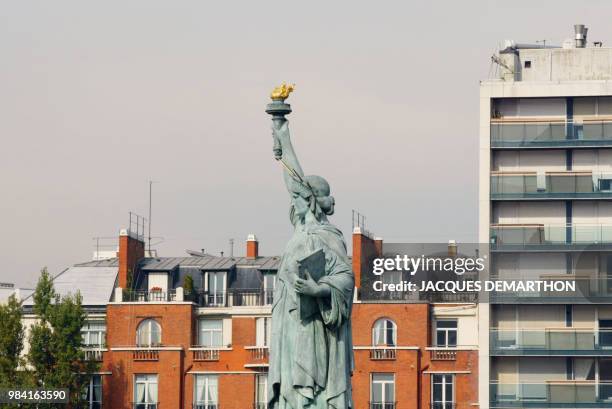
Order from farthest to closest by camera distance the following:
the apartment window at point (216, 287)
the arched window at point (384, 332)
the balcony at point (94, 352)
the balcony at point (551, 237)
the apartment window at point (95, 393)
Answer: the apartment window at point (216, 287) < the apartment window at point (95, 393) < the balcony at point (94, 352) < the arched window at point (384, 332) < the balcony at point (551, 237)

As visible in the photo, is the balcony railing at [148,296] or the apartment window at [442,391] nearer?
the apartment window at [442,391]

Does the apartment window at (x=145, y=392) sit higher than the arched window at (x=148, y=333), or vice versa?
the arched window at (x=148, y=333)

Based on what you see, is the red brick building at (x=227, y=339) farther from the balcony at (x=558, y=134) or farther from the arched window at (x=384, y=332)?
the balcony at (x=558, y=134)

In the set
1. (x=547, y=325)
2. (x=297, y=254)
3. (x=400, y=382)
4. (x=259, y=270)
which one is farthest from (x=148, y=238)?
(x=297, y=254)

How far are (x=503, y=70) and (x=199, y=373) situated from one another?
23.1m

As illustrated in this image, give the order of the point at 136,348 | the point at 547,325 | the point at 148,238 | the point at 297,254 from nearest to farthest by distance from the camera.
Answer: the point at 297,254, the point at 547,325, the point at 136,348, the point at 148,238

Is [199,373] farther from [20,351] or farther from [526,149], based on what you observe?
[526,149]

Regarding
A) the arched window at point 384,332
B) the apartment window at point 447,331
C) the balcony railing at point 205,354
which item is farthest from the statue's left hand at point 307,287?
the balcony railing at point 205,354

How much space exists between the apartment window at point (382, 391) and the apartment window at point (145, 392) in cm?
1173

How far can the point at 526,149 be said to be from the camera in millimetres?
107812

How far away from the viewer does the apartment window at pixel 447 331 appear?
113 metres

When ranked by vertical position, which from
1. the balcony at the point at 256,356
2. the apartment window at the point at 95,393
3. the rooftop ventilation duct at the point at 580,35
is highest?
the rooftop ventilation duct at the point at 580,35

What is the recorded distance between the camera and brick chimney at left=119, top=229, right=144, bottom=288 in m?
117

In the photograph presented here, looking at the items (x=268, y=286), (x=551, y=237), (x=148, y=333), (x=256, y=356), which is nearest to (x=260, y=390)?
(x=256, y=356)
